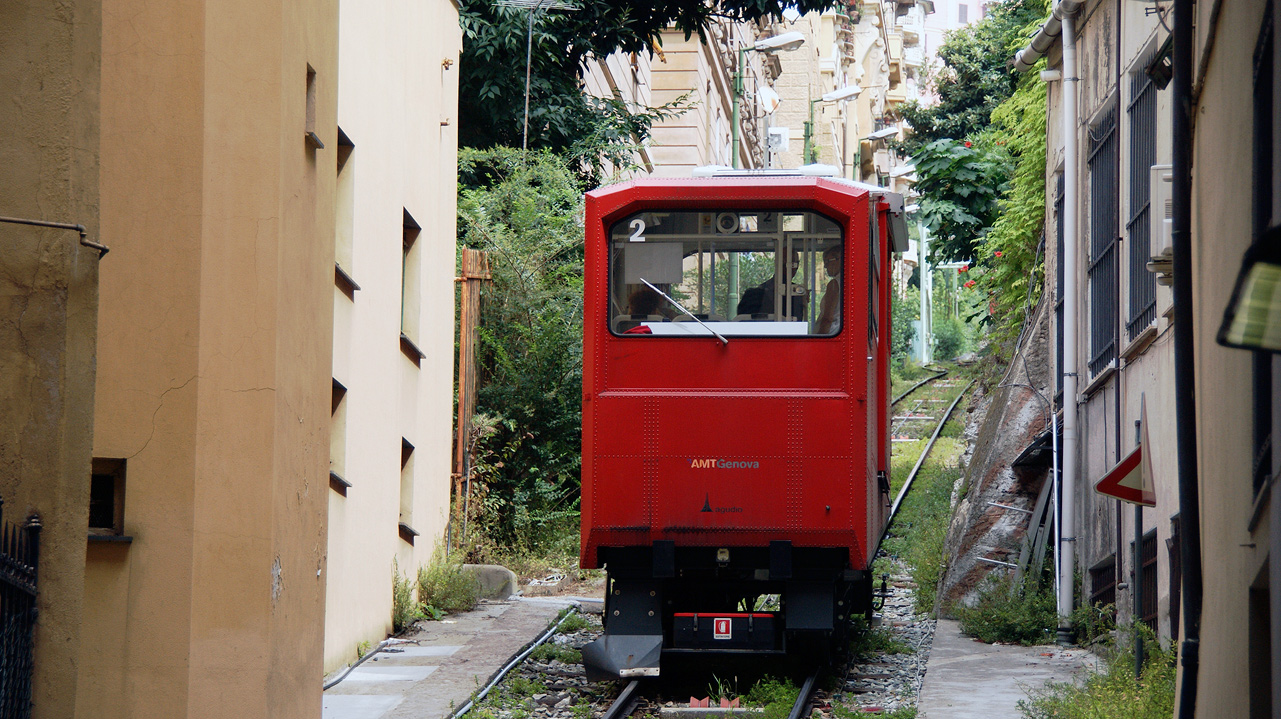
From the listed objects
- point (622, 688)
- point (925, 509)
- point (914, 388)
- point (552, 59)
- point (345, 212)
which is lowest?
point (622, 688)

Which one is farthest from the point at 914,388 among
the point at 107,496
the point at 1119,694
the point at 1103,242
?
the point at 107,496

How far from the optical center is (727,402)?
10.1m

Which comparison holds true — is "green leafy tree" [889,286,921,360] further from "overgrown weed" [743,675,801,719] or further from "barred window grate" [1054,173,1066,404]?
"overgrown weed" [743,675,801,719]

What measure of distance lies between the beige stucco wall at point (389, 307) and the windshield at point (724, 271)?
2.26 metres

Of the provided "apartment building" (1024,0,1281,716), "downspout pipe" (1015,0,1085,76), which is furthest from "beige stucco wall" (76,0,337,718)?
"downspout pipe" (1015,0,1085,76)

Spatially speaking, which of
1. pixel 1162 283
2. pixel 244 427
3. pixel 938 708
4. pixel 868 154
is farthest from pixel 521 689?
pixel 868 154

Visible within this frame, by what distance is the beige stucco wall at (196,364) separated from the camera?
7.24 m

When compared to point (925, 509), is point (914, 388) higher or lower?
higher

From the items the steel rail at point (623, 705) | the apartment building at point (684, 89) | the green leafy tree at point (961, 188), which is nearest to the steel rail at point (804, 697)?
the steel rail at point (623, 705)

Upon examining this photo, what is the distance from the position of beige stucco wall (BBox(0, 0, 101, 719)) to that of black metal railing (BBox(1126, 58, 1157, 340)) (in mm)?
7842

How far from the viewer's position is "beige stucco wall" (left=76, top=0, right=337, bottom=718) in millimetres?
7238

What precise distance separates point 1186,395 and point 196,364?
4945mm

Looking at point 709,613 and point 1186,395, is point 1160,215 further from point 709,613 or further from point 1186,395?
point 709,613

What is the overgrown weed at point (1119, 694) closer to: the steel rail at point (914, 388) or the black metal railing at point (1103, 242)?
the black metal railing at point (1103, 242)
